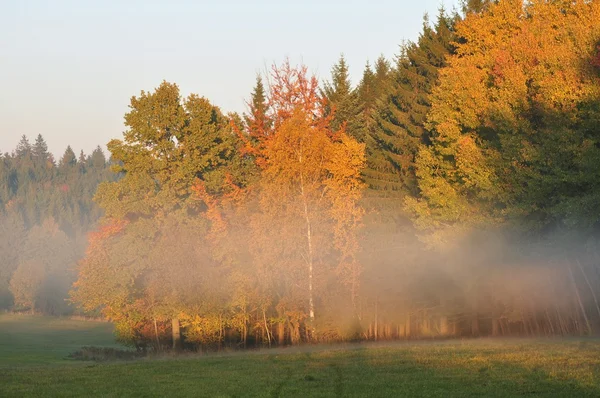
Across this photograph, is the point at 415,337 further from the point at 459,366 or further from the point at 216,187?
the point at 459,366

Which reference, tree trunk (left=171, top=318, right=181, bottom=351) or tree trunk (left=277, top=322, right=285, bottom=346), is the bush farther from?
tree trunk (left=277, top=322, right=285, bottom=346)

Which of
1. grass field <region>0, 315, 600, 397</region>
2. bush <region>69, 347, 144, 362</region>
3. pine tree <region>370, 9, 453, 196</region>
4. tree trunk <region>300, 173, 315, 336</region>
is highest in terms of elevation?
pine tree <region>370, 9, 453, 196</region>

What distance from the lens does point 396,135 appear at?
192 ft

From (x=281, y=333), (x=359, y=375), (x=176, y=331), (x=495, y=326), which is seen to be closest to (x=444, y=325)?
(x=495, y=326)

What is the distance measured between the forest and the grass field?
14123mm

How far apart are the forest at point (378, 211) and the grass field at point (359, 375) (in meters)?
14.1

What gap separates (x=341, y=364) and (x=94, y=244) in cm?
2930

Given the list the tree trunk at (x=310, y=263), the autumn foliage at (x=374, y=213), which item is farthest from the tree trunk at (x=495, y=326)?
the tree trunk at (x=310, y=263)

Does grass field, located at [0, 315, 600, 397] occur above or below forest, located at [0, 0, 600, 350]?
below

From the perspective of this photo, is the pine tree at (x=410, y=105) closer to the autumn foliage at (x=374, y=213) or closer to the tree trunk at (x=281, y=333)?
the autumn foliage at (x=374, y=213)

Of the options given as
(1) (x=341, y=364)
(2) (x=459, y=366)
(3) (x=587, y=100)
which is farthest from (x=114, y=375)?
(3) (x=587, y=100)

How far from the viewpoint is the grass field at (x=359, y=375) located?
816 inches

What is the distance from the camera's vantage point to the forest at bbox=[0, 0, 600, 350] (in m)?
42.8

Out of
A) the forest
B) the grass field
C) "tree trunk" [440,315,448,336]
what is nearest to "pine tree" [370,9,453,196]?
the forest
